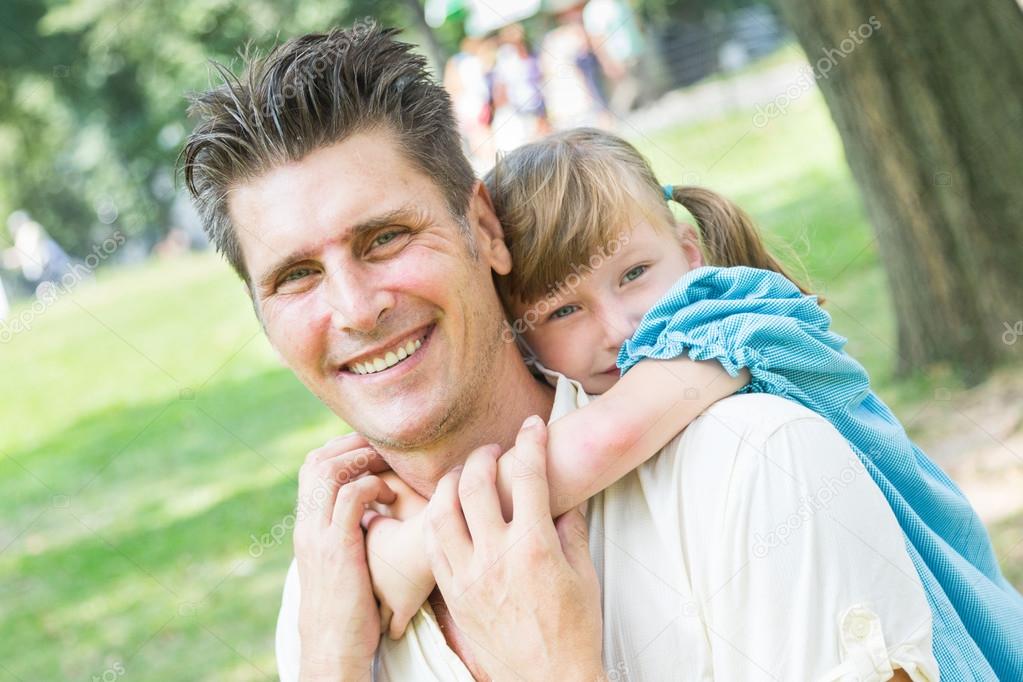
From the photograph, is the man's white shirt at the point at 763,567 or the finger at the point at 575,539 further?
the finger at the point at 575,539

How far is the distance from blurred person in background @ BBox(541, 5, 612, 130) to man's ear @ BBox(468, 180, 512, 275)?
1434 centimetres

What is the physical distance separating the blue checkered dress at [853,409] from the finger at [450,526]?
1.49 feet

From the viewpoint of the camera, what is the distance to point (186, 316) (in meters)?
14.2

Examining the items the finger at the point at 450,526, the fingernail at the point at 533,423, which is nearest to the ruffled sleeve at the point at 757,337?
the fingernail at the point at 533,423

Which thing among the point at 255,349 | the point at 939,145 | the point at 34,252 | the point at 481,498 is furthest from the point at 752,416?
the point at 34,252

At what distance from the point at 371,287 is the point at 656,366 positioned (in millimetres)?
556

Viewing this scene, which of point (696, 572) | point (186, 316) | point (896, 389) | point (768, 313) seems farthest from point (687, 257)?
point (186, 316)

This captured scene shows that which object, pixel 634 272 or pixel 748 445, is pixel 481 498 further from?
pixel 634 272

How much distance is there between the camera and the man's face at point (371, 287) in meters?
2.27

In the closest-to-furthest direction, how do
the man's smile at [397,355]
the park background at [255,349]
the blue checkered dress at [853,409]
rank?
the blue checkered dress at [853,409], the man's smile at [397,355], the park background at [255,349]

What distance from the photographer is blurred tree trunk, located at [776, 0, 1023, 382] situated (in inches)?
209

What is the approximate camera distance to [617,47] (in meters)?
21.4

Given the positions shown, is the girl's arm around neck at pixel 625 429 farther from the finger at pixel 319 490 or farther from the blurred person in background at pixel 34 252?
the blurred person in background at pixel 34 252

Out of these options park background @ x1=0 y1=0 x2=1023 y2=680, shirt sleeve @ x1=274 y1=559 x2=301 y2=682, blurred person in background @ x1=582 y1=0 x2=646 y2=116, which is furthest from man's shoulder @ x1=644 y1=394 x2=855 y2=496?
blurred person in background @ x1=582 y1=0 x2=646 y2=116
